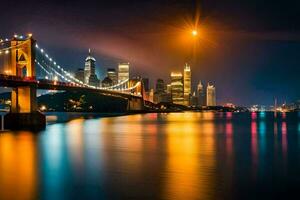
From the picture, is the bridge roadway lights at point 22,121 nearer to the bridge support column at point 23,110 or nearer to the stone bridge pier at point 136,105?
the bridge support column at point 23,110

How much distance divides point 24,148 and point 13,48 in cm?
2667

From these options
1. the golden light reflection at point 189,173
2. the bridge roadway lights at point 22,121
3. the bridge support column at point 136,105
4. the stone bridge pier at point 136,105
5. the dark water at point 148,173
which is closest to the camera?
the golden light reflection at point 189,173

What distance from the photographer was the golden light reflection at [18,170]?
14292mm

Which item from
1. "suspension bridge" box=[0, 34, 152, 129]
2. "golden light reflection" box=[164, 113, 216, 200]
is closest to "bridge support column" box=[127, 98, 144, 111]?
"suspension bridge" box=[0, 34, 152, 129]

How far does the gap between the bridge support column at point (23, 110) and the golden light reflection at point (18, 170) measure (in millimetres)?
15156

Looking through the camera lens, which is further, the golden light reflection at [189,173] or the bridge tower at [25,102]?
the bridge tower at [25,102]

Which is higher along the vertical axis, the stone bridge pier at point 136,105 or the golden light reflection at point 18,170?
the stone bridge pier at point 136,105

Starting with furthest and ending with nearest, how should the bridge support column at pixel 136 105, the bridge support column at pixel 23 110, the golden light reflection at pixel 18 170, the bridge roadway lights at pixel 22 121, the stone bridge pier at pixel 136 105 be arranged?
the bridge support column at pixel 136 105, the stone bridge pier at pixel 136 105, the bridge support column at pixel 23 110, the bridge roadway lights at pixel 22 121, the golden light reflection at pixel 18 170

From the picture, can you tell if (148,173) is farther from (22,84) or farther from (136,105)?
(136,105)

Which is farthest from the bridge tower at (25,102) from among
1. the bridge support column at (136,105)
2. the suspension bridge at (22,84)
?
the bridge support column at (136,105)

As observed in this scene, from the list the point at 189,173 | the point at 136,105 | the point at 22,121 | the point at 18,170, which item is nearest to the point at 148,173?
the point at 189,173

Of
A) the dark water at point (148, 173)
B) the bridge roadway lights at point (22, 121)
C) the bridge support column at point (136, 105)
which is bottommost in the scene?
the dark water at point (148, 173)

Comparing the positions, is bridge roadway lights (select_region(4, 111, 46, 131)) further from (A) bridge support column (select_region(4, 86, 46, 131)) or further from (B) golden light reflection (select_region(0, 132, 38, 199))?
(B) golden light reflection (select_region(0, 132, 38, 199))

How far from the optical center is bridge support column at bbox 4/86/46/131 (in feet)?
153
